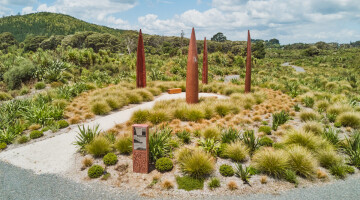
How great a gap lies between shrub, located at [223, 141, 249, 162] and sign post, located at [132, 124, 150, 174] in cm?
208

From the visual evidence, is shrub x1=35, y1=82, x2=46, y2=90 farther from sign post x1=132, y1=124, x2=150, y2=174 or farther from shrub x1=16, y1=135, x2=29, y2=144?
sign post x1=132, y1=124, x2=150, y2=174

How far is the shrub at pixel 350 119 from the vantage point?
816cm

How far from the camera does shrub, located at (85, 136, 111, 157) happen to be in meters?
5.85

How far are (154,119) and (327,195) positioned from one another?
5612 millimetres

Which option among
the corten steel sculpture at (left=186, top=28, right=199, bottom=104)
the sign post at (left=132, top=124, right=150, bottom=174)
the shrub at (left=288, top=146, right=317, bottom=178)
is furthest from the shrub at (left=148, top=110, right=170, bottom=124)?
the shrub at (left=288, top=146, right=317, bottom=178)

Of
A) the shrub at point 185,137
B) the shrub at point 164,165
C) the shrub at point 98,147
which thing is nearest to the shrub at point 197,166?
the shrub at point 164,165

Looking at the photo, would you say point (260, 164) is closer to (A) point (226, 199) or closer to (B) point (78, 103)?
(A) point (226, 199)

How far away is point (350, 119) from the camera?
8.27 metres

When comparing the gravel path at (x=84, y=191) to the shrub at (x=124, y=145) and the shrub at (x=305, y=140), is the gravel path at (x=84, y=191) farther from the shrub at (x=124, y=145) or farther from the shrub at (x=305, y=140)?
the shrub at (x=124, y=145)

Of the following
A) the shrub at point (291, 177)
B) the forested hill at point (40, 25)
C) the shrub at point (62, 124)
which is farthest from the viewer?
the forested hill at point (40, 25)

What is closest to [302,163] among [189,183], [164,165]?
[189,183]

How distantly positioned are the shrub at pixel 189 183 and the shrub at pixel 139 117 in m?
3.74

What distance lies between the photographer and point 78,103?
35.3 ft

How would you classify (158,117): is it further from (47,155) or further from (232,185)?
(232,185)
